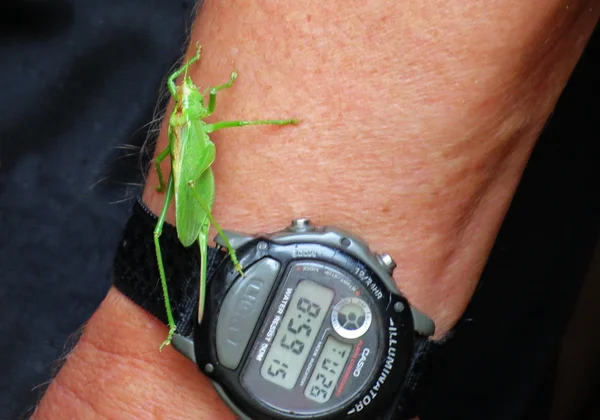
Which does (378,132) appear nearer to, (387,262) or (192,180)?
(387,262)

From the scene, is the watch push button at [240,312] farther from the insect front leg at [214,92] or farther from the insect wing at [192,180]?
the insect front leg at [214,92]

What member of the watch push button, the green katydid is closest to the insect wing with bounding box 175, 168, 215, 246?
the green katydid

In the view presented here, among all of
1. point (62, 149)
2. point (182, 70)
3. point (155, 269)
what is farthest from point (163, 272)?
point (62, 149)

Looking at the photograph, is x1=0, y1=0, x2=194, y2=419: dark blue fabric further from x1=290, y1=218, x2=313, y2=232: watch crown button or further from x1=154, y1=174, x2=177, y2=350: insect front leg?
x1=290, y1=218, x2=313, y2=232: watch crown button

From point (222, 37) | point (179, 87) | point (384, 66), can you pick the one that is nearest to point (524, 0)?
point (384, 66)

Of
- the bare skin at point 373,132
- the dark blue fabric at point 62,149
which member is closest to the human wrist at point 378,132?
the bare skin at point 373,132

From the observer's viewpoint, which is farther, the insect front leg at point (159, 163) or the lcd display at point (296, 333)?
the insect front leg at point (159, 163)

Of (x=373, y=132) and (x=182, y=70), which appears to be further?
(x=182, y=70)
